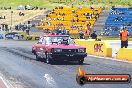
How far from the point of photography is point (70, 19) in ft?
228

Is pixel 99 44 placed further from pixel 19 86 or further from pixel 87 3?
pixel 87 3

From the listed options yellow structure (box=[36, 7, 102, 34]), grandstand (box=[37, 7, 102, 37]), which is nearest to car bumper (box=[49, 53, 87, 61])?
grandstand (box=[37, 7, 102, 37])

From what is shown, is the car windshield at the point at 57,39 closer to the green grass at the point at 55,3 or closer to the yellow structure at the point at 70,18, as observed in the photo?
the yellow structure at the point at 70,18

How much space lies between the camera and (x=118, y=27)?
203 ft

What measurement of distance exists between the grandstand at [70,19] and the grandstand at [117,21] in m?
2.48

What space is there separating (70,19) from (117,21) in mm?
8007

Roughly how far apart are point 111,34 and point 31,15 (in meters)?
20.9

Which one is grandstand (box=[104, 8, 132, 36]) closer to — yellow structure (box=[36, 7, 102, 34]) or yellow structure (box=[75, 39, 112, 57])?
yellow structure (box=[36, 7, 102, 34])

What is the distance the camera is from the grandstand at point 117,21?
6069 cm

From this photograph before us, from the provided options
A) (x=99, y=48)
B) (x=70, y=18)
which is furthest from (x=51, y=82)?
(x=70, y=18)

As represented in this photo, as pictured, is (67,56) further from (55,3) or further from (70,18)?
(55,3)

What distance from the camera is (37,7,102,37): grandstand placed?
65.4m

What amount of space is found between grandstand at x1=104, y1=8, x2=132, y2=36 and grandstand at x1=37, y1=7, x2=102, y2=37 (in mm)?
2481

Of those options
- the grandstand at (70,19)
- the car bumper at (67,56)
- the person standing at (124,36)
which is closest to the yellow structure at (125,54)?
the person standing at (124,36)
